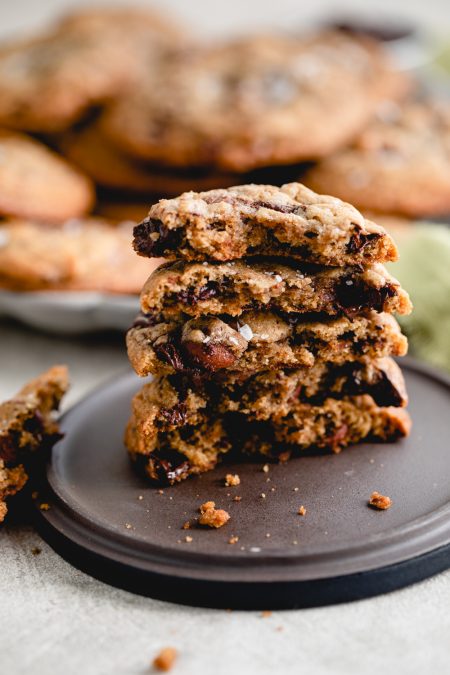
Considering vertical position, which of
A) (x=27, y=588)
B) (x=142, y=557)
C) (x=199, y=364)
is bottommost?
(x=27, y=588)

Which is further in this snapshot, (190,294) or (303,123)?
(303,123)

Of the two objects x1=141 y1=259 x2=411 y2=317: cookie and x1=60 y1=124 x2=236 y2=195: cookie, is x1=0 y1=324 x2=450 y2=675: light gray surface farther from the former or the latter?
x1=60 y1=124 x2=236 y2=195: cookie

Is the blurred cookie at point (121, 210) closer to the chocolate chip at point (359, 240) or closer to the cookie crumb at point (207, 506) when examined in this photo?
the chocolate chip at point (359, 240)

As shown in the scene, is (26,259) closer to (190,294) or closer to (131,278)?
(131,278)

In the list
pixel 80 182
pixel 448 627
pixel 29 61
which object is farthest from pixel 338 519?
pixel 29 61

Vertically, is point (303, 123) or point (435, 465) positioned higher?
point (303, 123)

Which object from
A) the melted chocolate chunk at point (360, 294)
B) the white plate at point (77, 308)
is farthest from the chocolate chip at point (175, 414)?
the white plate at point (77, 308)

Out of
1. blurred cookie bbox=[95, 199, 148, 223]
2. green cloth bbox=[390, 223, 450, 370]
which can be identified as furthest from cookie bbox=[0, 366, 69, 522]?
blurred cookie bbox=[95, 199, 148, 223]

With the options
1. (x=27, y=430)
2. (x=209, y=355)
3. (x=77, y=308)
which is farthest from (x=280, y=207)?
(x=77, y=308)
